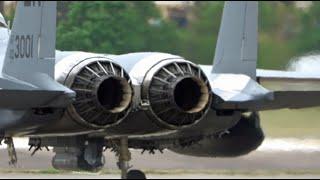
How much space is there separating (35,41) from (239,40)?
3.08 metres

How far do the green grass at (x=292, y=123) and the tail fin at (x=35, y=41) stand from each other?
6.62 m

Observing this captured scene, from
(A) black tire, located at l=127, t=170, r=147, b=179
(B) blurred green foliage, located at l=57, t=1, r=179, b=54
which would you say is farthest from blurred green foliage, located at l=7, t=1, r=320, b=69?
(A) black tire, located at l=127, t=170, r=147, b=179

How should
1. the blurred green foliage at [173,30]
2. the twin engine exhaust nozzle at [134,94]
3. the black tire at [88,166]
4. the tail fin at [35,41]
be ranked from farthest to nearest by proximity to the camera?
1. the blurred green foliage at [173,30]
2. the black tire at [88,166]
3. the twin engine exhaust nozzle at [134,94]
4. the tail fin at [35,41]

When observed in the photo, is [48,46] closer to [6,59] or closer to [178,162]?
[6,59]

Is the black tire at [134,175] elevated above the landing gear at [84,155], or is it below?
below

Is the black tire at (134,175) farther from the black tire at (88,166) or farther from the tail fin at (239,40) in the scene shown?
the tail fin at (239,40)

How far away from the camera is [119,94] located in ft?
45.5

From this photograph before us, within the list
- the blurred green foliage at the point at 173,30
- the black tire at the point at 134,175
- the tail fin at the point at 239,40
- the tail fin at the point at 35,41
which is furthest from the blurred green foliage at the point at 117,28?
the tail fin at the point at 35,41

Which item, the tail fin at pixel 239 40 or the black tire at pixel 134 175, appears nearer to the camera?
the tail fin at pixel 239 40

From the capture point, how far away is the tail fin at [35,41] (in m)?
13.1

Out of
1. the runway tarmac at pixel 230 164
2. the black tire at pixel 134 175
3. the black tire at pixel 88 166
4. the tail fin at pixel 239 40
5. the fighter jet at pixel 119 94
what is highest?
the tail fin at pixel 239 40

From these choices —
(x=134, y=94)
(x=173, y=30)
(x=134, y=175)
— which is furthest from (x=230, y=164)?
(x=173, y=30)

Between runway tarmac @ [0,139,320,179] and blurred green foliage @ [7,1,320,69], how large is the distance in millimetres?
1889

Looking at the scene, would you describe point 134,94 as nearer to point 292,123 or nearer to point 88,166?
point 88,166
